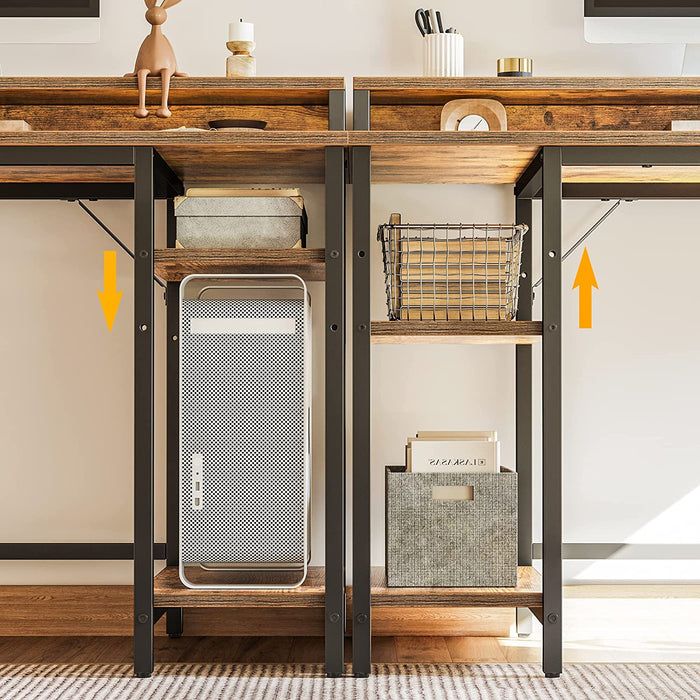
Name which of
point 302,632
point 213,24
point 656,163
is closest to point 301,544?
point 302,632

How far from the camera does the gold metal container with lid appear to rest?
6.81ft

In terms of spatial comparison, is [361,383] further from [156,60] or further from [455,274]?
[156,60]

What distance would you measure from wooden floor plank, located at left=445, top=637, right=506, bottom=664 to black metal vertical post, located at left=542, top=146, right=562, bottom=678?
7.6 inches

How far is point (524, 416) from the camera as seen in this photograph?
2135 millimetres

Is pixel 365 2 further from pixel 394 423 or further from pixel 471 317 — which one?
pixel 394 423

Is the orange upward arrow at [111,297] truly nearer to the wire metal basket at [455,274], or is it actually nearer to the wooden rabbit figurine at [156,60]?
the wooden rabbit figurine at [156,60]

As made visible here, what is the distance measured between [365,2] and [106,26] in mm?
735

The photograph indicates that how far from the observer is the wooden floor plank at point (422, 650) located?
193cm

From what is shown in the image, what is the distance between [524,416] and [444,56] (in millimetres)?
992

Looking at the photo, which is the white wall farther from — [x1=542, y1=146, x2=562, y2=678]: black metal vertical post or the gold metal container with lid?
[x1=542, y1=146, x2=562, y2=678]: black metal vertical post

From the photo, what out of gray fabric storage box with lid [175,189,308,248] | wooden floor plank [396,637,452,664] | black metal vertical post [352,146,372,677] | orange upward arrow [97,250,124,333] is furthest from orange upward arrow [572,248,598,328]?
orange upward arrow [97,250,124,333]

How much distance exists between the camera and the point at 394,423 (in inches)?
86.6

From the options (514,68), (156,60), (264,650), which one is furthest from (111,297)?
(514,68)

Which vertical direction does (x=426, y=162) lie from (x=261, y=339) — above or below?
above
